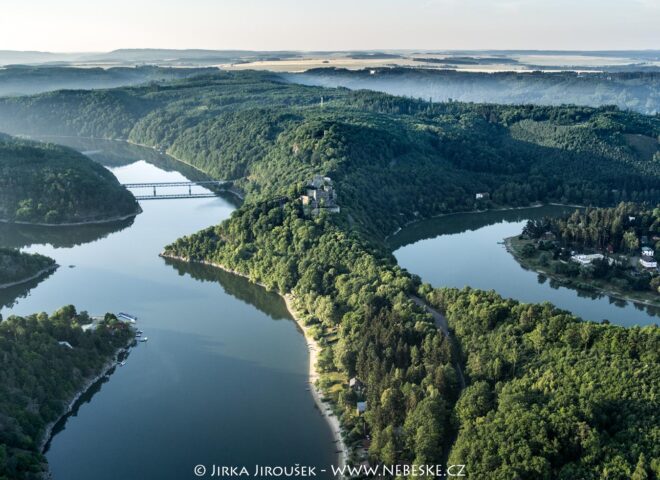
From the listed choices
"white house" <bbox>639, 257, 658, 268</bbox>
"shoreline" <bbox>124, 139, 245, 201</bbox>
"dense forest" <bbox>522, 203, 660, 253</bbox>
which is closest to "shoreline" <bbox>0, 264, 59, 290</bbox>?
"shoreline" <bbox>124, 139, 245, 201</bbox>

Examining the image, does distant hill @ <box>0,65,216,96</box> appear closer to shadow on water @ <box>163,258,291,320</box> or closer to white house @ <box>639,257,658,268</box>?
shadow on water @ <box>163,258,291,320</box>

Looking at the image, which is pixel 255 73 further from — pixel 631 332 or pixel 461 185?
pixel 631 332

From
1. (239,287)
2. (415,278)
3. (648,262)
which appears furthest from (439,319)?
(648,262)

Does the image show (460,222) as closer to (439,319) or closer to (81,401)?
(439,319)

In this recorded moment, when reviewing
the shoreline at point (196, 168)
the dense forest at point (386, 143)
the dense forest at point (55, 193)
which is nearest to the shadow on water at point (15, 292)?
the dense forest at point (55, 193)

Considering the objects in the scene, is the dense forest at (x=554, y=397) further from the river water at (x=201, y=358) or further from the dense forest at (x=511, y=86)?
the dense forest at (x=511, y=86)

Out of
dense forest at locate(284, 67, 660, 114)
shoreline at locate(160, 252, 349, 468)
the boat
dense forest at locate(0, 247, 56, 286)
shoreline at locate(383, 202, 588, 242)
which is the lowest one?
shoreline at locate(160, 252, 349, 468)
